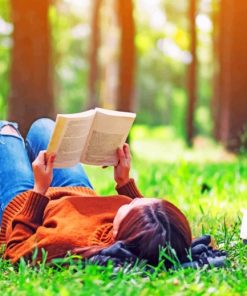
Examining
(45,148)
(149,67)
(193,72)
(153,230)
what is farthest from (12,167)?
(149,67)

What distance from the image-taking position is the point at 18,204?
532cm

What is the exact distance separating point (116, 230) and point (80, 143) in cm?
66

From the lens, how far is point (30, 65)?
41.5 feet

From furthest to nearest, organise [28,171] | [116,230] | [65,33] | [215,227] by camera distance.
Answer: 1. [65,33]
2. [215,227]
3. [28,171]
4. [116,230]

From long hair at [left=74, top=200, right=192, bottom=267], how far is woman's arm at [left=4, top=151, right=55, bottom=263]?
0.45 m

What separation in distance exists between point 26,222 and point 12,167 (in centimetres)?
76

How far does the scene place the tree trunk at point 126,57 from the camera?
17.4 meters

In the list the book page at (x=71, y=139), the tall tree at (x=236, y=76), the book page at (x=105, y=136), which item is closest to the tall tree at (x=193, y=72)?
the tall tree at (x=236, y=76)

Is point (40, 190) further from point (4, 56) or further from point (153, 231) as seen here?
point (4, 56)

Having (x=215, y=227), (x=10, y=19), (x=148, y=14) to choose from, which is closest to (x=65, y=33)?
(x=148, y=14)

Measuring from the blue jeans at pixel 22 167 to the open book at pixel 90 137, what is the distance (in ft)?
1.71

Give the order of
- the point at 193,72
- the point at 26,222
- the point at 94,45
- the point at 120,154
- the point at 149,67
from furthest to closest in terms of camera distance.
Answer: the point at 149,67, the point at 94,45, the point at 193,72, the point at 120,154, the point at 26,222

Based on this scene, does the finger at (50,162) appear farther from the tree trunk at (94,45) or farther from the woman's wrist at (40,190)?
the tree trunk at (94,45)

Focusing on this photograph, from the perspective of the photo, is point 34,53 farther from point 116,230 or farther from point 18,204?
point 116,230
